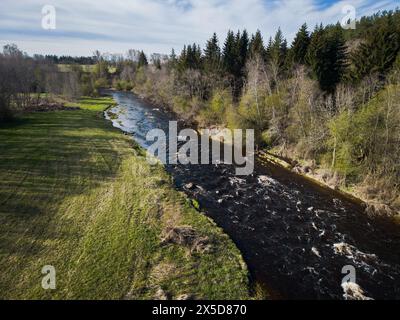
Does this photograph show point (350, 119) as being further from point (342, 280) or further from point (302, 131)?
point (342, 280)

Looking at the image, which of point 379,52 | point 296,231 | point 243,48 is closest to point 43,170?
point 296,231

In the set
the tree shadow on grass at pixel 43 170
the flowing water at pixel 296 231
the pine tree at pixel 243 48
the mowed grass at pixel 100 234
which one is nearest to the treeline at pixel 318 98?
the pine tree at pixel 243 48

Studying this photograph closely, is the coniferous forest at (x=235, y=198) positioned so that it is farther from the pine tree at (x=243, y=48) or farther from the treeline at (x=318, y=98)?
the pine tree at (x=243, y=48)

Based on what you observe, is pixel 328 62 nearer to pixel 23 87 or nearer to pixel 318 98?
pixel 318 98

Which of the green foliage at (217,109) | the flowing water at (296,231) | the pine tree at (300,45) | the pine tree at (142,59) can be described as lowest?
the flowing water at (296,231)

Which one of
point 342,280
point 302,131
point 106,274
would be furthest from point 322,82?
point 106,274
